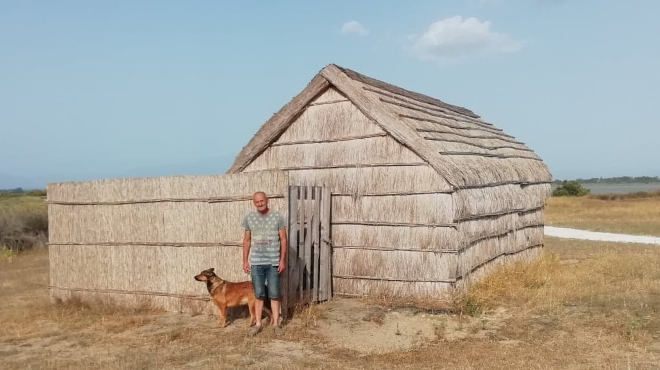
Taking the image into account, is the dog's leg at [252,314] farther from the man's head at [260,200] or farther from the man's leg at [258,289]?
the man's head at [260,200]

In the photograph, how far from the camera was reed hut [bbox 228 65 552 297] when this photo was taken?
9672 millimetres

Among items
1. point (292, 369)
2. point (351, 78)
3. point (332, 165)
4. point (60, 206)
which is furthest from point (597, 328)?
point (60, 206)

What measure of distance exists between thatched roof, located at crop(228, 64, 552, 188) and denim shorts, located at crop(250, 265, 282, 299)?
3269 mm

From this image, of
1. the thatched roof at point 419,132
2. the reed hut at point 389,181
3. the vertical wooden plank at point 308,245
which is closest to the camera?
the vertical wooden plank at point 308,245

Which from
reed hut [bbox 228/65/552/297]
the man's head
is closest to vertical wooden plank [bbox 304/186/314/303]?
reed hut [bbox 228/65/552/297]

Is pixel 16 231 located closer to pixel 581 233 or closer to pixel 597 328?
pixel 597 328

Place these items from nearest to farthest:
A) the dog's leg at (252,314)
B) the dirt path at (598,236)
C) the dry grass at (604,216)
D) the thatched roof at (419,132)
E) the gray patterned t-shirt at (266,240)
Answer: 1. the gray patterned t-shirt at (266,240)
2. the dog's leg at (252,314)
3. the thatched roof at (419,132)
4. the dirt path at (598,236)
5. the dry grass at (604,216)

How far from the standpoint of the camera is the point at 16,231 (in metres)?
19.5

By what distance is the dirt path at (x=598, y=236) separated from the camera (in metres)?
20.2

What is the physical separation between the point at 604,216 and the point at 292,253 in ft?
96.4

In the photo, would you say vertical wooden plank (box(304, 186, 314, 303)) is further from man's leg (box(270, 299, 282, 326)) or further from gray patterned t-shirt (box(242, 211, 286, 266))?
gray patterned t-shirt (box(242, 211, 286, 266))

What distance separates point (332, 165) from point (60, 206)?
16.2 ft

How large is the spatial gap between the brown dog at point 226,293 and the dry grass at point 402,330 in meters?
0.31

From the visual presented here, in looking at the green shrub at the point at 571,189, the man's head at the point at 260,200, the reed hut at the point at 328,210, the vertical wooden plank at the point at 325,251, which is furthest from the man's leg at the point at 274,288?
the green shrub at the point at 571,189
